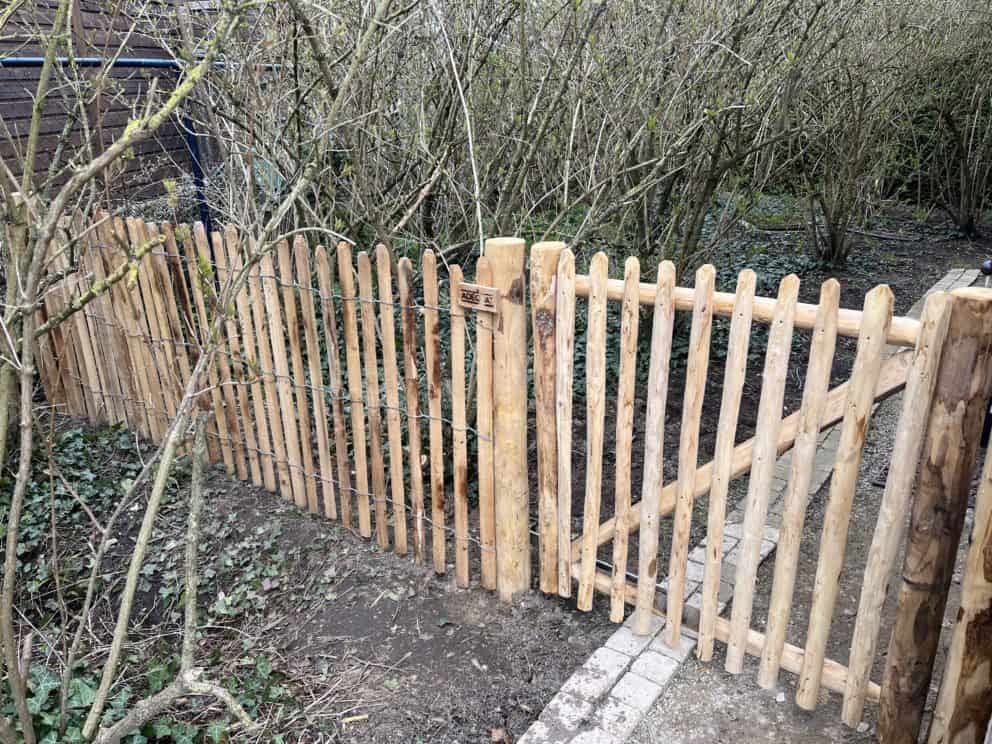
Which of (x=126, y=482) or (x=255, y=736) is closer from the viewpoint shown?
(x=255, y=736)

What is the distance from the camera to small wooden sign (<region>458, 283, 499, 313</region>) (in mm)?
2908

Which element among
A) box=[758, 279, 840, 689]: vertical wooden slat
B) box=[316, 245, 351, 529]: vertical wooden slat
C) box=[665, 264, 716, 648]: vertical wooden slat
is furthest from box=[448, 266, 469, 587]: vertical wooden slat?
box=[758, 279, 840, 689]: vertical wooden slat

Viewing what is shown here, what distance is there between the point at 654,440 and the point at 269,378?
6.72 feet

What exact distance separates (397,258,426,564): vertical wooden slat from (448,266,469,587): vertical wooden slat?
19 centimetres

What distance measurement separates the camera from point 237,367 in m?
4.06

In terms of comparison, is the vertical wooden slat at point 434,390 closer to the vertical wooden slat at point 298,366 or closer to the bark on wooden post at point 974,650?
the vertical wooden slat at point 298,366

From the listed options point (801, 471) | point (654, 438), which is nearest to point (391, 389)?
point (654, 438)

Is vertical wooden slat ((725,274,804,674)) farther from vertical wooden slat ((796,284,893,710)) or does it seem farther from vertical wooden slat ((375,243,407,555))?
vertical wooden slat ((375,243,407,555))

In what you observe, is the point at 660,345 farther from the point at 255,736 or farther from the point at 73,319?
the point at 73,319

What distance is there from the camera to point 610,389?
5602mm

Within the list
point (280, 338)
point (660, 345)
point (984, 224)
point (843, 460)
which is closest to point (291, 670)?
point (280, 338)

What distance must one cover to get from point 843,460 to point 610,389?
10.6ft

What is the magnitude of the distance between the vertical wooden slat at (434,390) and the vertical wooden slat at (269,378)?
3.04 feet

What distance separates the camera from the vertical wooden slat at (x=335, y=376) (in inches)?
132
